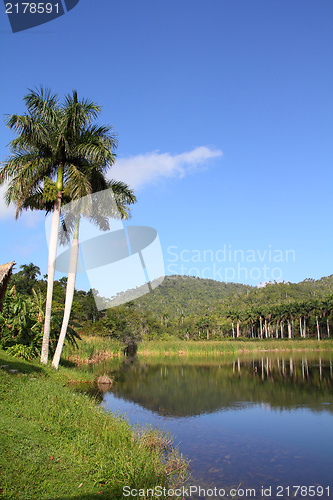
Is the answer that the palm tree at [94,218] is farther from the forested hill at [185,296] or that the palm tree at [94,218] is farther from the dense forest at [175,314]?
the forested hill at [185,296]

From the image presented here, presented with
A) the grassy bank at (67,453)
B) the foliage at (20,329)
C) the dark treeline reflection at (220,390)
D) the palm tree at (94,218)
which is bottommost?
the dark treeline reflection at (220,390)

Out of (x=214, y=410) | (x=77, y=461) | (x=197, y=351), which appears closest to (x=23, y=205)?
(x=214, y=410)

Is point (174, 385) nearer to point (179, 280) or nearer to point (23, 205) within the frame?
point (23, 205)

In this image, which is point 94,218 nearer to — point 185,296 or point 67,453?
point 67,453

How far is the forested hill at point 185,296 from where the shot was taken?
13375 centimetres

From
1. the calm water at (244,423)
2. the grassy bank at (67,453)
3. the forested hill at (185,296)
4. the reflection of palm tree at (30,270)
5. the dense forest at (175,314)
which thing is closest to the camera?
the grassy bank at (67,453)

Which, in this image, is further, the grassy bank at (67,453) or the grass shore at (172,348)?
the grass shore at (172,348)

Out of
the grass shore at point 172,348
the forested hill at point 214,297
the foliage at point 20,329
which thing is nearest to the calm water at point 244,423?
the foliage at point 20,329

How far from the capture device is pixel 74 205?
19281 millimetres

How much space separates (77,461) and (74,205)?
45.0 ft

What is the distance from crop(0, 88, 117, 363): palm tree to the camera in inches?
735

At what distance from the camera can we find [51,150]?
19.8 metres

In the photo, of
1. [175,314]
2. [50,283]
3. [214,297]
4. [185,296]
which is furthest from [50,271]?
[214,297]

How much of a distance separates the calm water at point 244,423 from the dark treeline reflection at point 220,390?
0.05 metres
